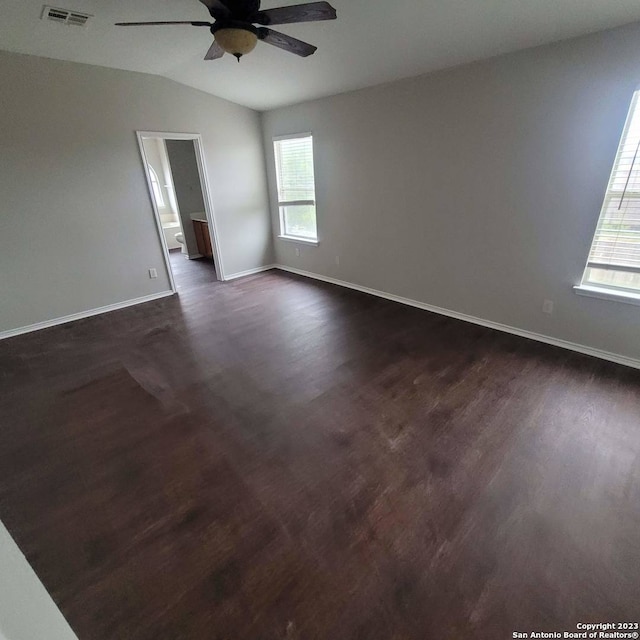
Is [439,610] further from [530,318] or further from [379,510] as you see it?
→ [530,318]

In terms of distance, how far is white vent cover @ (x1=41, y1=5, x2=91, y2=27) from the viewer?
2.44 metres

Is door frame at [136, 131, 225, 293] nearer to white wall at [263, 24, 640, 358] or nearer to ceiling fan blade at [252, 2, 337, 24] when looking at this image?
white wall at [263, 24, 640, 358]

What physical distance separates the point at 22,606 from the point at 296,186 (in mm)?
5203

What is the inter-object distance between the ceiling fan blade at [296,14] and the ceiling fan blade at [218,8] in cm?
16

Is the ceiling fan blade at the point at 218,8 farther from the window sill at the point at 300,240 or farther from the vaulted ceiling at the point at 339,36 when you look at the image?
the window sill at the point at 300,240

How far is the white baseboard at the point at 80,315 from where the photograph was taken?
3713 mm

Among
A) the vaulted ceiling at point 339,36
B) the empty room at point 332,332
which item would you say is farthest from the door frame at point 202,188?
the vaulted ceiling at point 339,36

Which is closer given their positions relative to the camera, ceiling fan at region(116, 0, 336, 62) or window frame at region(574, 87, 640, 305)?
ceiling fan at region(116, 0, 336, 62)

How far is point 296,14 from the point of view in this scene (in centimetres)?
188

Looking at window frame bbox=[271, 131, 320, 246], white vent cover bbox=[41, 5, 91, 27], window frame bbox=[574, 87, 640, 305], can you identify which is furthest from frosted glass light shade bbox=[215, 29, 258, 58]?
window frame bbox=[271, 131, 320, 246]

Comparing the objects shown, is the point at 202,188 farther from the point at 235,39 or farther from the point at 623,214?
the point at 623,214

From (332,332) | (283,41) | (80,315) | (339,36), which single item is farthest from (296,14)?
(80,315)

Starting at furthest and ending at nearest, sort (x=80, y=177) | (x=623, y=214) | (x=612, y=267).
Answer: (x=80, y=177), (x=612, y=267), (x=623, y=214)

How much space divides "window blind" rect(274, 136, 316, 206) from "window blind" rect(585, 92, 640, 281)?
3.36 m
